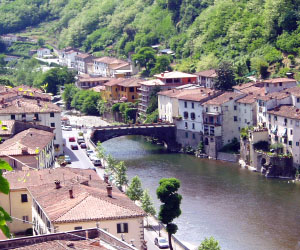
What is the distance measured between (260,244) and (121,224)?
14.4m

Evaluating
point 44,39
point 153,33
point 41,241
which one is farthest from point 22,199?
point 44,39

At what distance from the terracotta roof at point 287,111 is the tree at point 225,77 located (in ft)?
43.7

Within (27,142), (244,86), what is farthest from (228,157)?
(27,142)

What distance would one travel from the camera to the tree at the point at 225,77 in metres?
87.1

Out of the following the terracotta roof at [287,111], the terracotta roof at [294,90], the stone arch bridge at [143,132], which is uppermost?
the terracotta roof at [294,90]

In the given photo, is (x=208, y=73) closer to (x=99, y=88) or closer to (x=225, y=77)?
(x=225, y=77)

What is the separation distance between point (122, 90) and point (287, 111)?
4113cm

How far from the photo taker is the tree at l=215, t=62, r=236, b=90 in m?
87.1

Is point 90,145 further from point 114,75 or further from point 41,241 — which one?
point 41,241

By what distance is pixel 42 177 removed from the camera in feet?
150

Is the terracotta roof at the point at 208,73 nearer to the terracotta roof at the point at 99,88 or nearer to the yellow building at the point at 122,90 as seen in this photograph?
the yellow building at the point at 122,90

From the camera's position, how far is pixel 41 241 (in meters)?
25.2

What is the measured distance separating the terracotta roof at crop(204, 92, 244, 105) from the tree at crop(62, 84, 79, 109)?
38817 millimetres

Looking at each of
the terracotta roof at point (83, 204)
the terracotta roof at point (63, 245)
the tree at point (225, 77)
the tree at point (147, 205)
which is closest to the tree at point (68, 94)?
the tree at point (225, 77)
